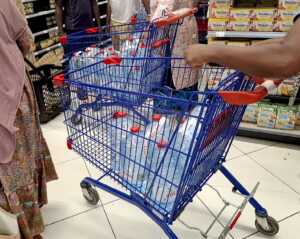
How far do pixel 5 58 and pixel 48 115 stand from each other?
5.51 feet

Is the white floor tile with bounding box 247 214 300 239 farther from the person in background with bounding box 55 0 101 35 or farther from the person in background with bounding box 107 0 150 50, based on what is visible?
the person in background with bounding box 55 0 101 35

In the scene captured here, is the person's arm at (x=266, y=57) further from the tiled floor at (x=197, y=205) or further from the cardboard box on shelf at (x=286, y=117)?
the cardboard box on shelf at (x=286, y=117)

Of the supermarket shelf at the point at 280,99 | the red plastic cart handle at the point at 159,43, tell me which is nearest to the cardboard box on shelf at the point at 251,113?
the supermarket shelf at the point at 280,99

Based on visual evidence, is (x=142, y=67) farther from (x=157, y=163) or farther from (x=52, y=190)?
(x=52, y=190)

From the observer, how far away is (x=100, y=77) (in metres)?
1.95

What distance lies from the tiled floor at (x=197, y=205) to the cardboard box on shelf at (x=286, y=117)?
0.17 meters

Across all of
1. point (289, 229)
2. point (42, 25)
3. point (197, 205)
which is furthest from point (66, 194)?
point (42, 25)

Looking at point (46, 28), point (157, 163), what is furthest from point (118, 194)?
point (46, 28)

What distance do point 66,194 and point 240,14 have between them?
1799mm

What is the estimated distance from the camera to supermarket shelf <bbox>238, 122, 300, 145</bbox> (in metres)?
2.31

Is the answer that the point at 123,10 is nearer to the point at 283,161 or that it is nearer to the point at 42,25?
the point at 42,25

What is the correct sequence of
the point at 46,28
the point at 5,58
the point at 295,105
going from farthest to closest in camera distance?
the point at 46,28
the point at 295,105
the point at 5,58

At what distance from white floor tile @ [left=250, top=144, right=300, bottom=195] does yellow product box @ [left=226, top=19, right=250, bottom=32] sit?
37.3 inches

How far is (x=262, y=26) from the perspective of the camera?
2.19 metres
